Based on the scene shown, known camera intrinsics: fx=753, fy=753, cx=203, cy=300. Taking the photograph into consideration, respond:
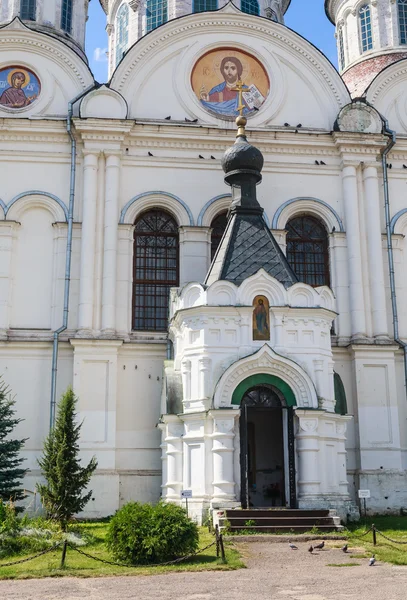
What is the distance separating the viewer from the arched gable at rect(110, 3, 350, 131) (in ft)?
61.6

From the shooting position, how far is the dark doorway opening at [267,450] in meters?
13.9

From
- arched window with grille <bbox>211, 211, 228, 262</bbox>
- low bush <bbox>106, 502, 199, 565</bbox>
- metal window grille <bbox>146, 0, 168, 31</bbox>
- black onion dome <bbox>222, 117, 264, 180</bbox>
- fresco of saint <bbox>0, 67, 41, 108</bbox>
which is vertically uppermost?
metal window grille <bbox>146, 0, 168, 31</bbox>

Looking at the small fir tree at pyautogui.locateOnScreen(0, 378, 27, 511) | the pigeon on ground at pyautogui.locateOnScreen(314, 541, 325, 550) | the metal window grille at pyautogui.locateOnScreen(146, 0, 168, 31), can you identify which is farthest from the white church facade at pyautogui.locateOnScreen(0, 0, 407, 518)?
the metal window grille at pyautogui.locateOnScreen(146, 0, 168, 31)

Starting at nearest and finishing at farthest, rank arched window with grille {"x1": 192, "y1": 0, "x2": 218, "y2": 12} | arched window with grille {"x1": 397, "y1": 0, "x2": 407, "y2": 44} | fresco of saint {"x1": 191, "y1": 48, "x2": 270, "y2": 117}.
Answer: fresco of saint {"x1": 191, "y1": 48, "x2": 270, "y2": 117} → arched window with grille {"x1": 397, "y1": 0, "x2": 407, "y2": 44} → arched window with grille {"x1": 192, "y1": 0, "x2": 218, "y2": 12}

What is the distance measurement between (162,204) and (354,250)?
4.69m

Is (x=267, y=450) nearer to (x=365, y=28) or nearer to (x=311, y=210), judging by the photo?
(x=311, y=210)

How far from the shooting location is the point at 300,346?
14.5 m

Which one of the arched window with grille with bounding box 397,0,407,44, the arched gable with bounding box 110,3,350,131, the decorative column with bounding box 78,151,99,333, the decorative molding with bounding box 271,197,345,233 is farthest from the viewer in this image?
the arched window with grille with bounding box 397,0,407,44

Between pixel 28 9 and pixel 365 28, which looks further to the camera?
pixel 365 28

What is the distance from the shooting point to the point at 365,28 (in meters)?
22.7

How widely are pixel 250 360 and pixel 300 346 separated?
1099 millimetres

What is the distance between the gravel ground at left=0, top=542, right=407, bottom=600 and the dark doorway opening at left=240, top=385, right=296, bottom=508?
12.7ft

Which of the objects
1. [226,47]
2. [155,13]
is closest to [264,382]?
[226,47]

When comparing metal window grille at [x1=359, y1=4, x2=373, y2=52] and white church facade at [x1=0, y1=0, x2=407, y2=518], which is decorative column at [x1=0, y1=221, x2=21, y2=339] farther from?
metal window grille at [x1=359, y1=4, x2=373, y2=52]
